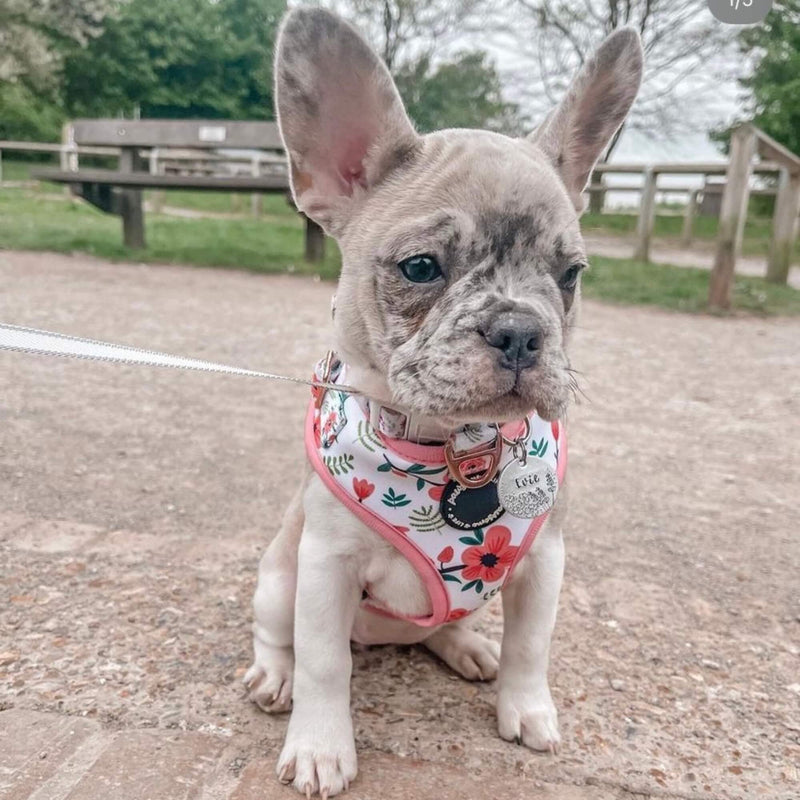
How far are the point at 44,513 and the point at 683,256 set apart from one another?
1387cm

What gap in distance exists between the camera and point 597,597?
279cm

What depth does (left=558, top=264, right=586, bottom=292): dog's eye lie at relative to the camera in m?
1.94

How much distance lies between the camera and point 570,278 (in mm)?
1967

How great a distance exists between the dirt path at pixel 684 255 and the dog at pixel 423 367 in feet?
34.1

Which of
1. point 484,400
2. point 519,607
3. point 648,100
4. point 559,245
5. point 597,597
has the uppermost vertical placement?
point 648,100

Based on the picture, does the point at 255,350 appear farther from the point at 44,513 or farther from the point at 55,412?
the point at 44,513

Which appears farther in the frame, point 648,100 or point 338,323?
point 648,100

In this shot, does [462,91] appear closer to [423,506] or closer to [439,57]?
[439,57]

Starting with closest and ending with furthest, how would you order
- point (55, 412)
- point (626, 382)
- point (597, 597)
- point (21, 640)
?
point (21, 640) < point (597, 597) < point (55, 412) < point (626, 382)

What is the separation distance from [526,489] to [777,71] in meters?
22.3

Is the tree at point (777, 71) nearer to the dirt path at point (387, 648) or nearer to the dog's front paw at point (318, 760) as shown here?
the dirt path at point (387, 648)

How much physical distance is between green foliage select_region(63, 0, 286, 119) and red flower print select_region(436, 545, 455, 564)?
3298cm

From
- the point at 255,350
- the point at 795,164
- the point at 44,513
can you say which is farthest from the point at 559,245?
the point at 795,164

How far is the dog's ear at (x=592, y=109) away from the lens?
206cm
